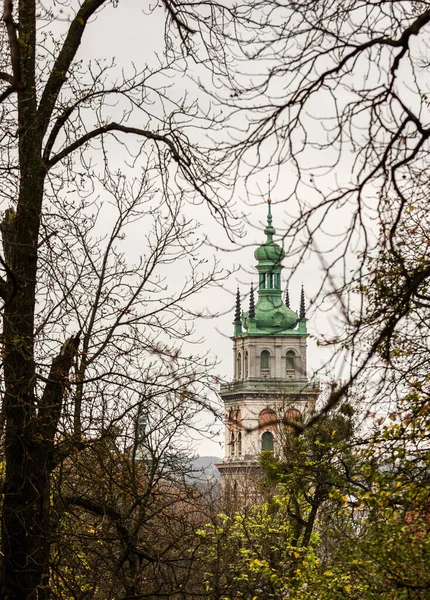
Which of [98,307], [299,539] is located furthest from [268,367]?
[98,307]

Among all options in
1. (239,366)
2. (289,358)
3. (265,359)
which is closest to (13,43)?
(289,358)

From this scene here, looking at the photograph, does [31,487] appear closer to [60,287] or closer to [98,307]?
[60,287]

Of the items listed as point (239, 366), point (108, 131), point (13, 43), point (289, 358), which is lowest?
point (13, 43)

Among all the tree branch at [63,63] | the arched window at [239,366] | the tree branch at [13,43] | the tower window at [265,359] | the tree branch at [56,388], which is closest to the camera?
the tree branch at [13,43]

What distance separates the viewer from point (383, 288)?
6133mm

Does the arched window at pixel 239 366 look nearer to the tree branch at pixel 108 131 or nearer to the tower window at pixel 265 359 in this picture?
the tower window at pixel 265 359

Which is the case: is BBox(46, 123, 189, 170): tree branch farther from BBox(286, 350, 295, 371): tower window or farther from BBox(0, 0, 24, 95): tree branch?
BBox(286, 350, 295, 371): tower window

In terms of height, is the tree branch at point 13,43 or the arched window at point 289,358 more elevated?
the arched window at point 289,358

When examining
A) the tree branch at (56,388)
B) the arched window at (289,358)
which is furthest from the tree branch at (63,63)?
the arched window at (289,358)

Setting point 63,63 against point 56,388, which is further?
point 63,63

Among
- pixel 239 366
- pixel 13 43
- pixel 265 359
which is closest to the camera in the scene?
pixel 13 43

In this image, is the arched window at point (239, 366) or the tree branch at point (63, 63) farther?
the arched window at point (239, 366)

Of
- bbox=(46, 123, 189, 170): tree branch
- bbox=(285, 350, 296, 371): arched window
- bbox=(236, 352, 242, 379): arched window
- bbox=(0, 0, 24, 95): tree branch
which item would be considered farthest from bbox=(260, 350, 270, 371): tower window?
bbox=(0, 0, 24, 95): tree branch

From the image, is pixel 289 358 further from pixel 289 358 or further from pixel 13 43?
pixel 13 43
